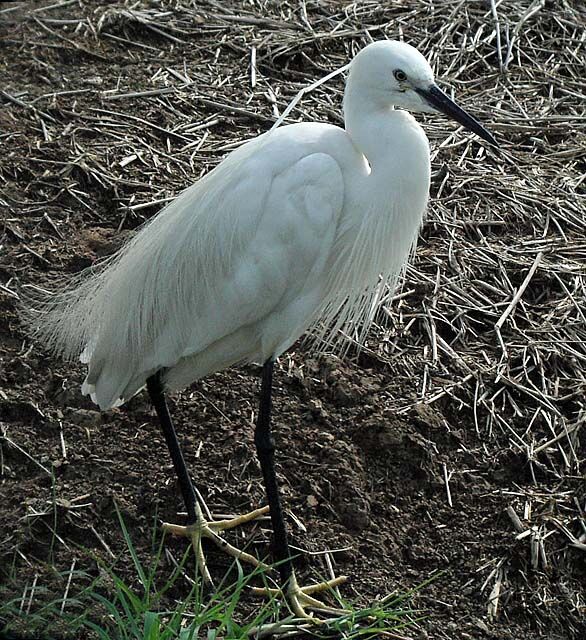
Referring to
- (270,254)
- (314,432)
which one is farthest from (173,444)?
(270,254)

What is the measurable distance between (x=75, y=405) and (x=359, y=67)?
137cm

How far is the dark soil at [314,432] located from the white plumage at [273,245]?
0.30 m

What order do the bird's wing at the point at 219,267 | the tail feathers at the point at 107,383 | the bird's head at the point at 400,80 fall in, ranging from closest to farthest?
the bird's head at the point at 400,80, the bird's wing at the point at 219,267, the tail feathers at the point at 107,383

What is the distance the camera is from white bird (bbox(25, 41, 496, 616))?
8.18 ft

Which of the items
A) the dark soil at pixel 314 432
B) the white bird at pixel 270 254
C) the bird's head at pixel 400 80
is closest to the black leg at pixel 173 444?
the white bird at pixel 270 254

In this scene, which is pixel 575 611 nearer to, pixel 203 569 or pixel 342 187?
pixel 203 569

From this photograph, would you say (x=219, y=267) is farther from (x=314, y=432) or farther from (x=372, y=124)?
(x=314, y=432)

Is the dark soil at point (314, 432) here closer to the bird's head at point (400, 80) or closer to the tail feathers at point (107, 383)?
the tail feathers at point (107, 383)

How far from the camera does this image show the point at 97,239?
139 inches

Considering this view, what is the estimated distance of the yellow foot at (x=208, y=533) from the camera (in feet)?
9.04

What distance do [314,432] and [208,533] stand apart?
466 millimetres

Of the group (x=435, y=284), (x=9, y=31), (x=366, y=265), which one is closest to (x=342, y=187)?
(x=366, y=265)

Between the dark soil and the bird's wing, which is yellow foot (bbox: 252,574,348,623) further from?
the bird's wing

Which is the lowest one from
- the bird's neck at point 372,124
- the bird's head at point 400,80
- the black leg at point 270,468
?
the black leg at point 270,468
